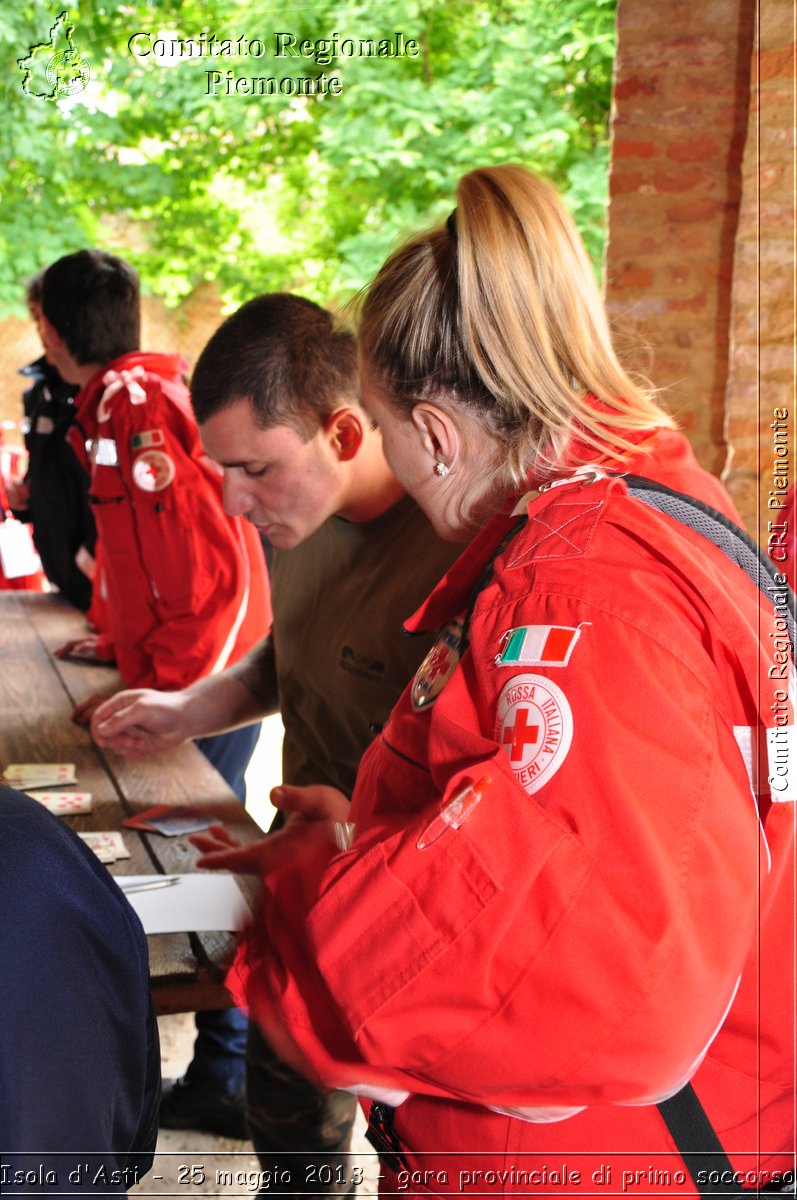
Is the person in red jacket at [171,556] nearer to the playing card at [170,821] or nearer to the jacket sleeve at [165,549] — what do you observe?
the jacket sleeve at [165,549]

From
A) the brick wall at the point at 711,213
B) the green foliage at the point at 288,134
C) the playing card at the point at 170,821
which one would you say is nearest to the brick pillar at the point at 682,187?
the brick wall at the point at 711,213

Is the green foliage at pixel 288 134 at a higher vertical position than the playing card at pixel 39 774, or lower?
higher

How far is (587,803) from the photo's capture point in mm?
813

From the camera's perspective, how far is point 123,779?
208 cm

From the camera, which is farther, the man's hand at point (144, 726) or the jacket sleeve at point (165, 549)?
the jacket sleeve at point (165, 549)

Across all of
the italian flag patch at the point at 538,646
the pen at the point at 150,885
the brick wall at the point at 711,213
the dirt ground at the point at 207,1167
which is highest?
the brick wall at the point at 711,213

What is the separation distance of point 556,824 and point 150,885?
934mm

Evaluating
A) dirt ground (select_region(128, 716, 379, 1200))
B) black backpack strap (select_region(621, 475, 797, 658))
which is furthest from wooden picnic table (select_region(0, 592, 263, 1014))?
black backpack strap (select_region(621, 475, 797, 658))

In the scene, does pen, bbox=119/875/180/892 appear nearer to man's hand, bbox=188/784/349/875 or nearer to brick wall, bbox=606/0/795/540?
man's hand, bbox=188/784/349/875

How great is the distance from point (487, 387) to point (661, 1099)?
63 centimetres

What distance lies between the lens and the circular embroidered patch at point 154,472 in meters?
2.59

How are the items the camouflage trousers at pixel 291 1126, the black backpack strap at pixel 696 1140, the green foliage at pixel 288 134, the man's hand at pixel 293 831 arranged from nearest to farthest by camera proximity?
the black backpack strap at pixel 696 1140, the man's hand at pixel 293 831, the camouflage trousers at pixel 291 1126, the green foliage at pixel 288 134

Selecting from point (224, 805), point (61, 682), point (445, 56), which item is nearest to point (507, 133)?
point (445, 56)

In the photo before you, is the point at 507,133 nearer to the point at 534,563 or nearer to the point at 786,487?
the point at 786,487
